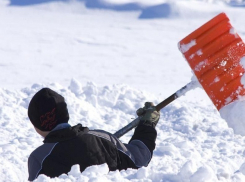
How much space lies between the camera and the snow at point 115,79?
3.61m

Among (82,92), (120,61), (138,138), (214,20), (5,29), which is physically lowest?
(5,29)

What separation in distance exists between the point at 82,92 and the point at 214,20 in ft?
8.35

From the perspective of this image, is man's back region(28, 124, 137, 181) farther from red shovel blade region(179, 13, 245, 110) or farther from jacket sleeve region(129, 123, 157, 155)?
red shovel blade region(179, 13, 245, 110)

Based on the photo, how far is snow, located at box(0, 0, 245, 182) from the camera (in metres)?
3.61

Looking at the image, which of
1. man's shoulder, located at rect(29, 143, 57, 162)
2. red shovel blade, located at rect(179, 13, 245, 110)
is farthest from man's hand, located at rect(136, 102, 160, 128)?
man's shoulder, located at rect(29, 143, 57, 162)

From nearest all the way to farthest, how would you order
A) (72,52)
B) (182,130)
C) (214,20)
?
1. (214,20)
2. (182,130)
3. (72,52)

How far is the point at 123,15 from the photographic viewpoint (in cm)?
1109

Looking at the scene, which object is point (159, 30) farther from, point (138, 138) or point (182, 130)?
point (138, 138)

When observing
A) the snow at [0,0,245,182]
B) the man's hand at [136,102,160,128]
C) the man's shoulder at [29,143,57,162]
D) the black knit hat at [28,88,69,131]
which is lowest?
the snow at [0,0,245,182]

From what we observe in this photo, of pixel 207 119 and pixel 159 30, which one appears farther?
pixel 159 30

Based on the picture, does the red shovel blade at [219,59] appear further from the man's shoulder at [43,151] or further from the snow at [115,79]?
the man's shoulder at [43,151]

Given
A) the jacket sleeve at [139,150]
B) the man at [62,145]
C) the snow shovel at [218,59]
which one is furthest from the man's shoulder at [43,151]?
the snow shovel at [218,59]

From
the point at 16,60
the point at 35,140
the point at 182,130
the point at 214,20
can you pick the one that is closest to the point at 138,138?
the point at 214,20

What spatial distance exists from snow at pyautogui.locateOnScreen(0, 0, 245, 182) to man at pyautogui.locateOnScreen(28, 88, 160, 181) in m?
0.08
